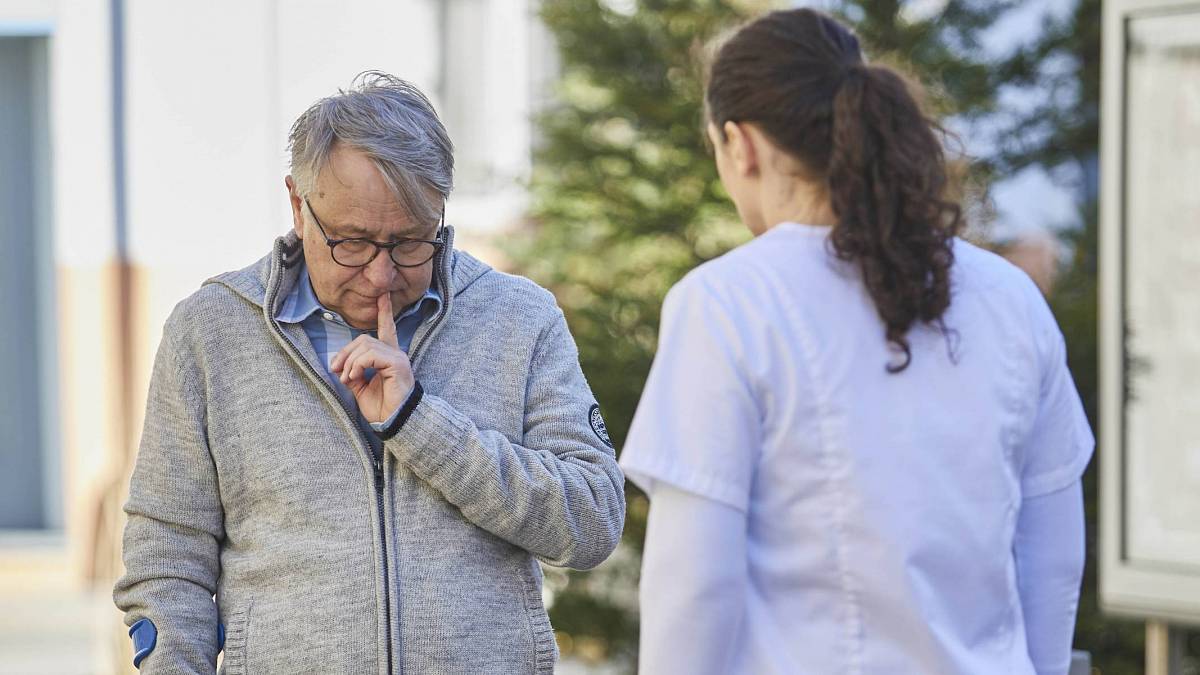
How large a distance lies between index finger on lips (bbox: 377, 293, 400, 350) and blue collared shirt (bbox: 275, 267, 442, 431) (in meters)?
0.07

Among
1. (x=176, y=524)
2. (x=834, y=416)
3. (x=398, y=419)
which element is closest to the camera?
(x=834, y=416)

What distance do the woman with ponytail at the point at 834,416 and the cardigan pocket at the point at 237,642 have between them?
2.31 ft

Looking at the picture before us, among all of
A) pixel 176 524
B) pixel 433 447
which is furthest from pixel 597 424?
pixel 176 524

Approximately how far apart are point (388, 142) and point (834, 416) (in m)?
0.84

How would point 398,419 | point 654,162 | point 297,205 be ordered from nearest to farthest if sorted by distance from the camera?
1. point 398,419
2. point 297,205
3. point 654,162

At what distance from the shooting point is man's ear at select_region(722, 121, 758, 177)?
6.37 ft

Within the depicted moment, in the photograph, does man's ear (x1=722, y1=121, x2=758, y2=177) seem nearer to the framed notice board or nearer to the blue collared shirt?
the blue collared shirt

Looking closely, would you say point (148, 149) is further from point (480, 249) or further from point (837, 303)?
point (837, 303)

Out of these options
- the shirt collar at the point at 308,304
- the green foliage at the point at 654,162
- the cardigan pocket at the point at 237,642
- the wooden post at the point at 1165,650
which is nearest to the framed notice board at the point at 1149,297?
the wooden post at the point at 1165,650

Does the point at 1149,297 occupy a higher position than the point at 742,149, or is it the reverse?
the point at 742,149

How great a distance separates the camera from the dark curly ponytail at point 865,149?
6.08 ft

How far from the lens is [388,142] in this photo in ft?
7.48

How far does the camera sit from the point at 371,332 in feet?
7.93

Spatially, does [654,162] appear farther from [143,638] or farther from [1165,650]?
[143,638]
